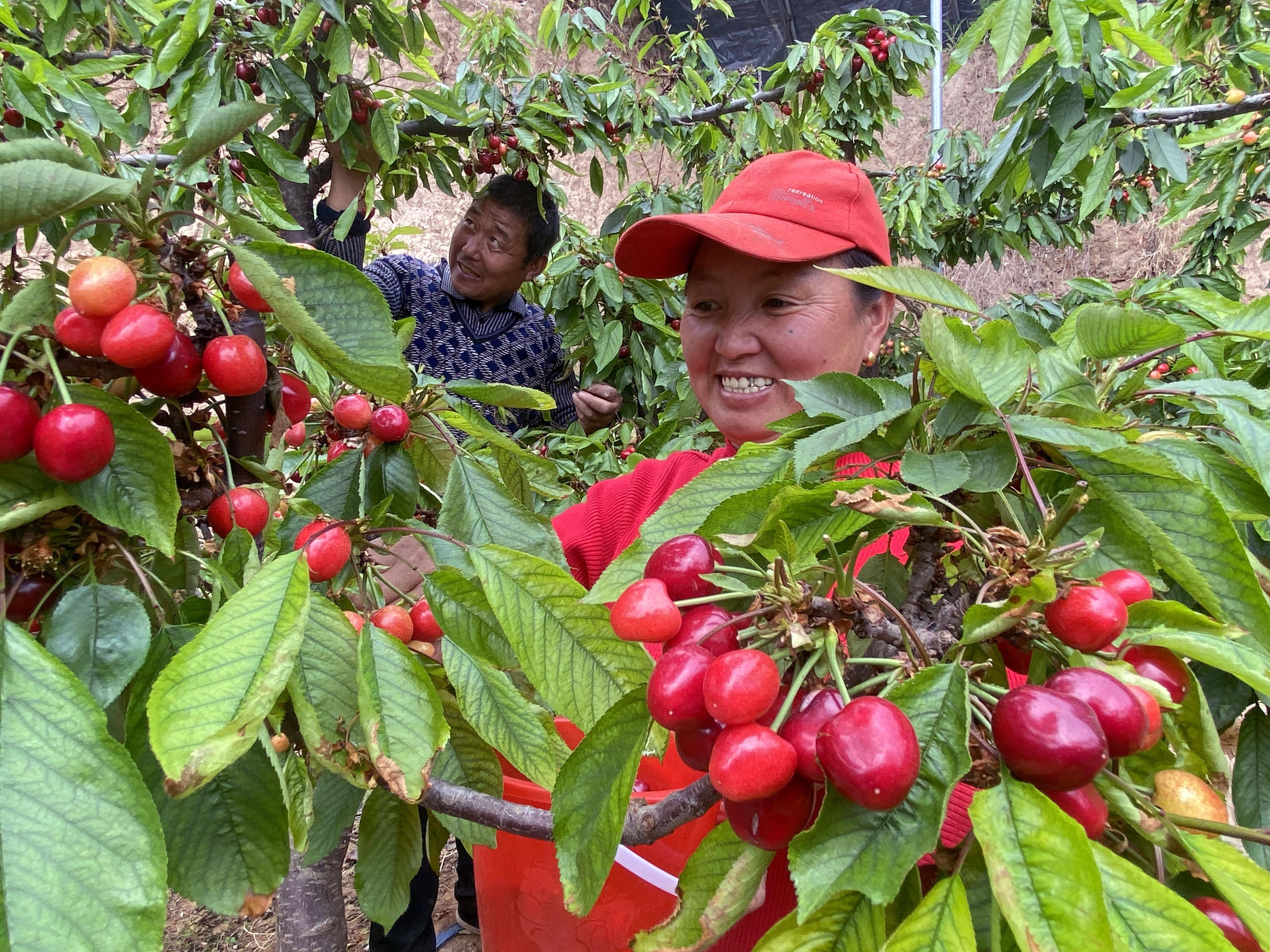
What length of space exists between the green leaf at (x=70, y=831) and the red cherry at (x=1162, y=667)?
0.55 meters

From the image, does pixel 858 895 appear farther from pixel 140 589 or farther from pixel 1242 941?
pixel 140 589

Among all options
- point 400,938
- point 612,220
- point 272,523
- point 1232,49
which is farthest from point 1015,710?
point 1232,49

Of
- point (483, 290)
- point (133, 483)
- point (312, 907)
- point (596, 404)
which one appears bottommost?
point (312, 907)

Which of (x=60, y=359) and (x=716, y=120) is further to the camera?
(x=716, y=120)

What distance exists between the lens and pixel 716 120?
11.1 feet

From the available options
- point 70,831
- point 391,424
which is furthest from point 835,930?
point 391,424

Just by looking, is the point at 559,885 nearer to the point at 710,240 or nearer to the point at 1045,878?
the point at 1045,878

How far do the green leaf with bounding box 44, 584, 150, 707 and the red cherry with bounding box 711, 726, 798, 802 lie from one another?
402mm

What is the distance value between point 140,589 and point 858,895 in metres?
0.61

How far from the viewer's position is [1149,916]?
1.21ft

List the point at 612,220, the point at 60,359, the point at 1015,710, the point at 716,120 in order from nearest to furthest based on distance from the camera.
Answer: the point at 1015,710 → the point at 60,359 → the point at 612,220 → the point at 716,120

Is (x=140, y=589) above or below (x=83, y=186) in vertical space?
below

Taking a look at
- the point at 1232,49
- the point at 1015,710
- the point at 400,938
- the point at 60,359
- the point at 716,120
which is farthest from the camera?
the point at 716,120

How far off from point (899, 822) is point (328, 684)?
1.28ft
